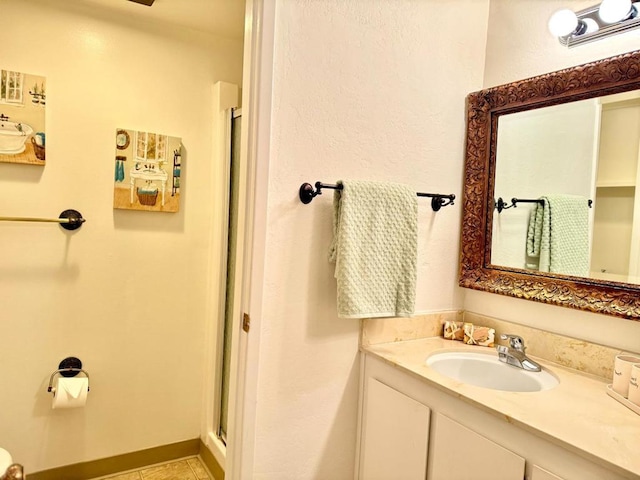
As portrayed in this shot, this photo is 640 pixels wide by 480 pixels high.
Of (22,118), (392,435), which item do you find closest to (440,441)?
(392,435)

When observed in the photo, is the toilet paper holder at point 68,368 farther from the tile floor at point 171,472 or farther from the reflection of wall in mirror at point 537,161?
the reflection of wall in mirror at point 537,161

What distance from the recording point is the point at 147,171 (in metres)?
2.00

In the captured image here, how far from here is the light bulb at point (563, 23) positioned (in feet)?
4.52

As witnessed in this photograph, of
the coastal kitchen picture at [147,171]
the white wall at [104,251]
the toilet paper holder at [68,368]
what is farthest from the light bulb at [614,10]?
the toilet paper holder at [68,368]

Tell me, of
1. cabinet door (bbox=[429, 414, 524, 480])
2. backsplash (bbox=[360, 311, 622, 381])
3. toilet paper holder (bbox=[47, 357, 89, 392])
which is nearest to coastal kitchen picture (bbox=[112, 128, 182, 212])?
toilet paper holder (bbox=[47, 357, 89, 392])

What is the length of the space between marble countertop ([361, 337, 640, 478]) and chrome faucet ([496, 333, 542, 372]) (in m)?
0.05

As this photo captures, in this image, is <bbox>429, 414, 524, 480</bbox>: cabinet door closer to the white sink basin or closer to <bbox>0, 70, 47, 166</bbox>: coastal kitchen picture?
the white sink basin

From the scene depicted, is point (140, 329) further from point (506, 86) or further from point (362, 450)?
point (506, 86)

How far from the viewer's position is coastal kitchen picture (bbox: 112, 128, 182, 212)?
1.95 metres

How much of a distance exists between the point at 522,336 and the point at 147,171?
182cm

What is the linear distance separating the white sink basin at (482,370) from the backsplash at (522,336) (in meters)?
0.11

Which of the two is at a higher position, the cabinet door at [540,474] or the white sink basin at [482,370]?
the white sink basin at [482,370]

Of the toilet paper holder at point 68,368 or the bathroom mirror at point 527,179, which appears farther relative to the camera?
the toilet paper holder at point 68,368

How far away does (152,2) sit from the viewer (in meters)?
1.83
